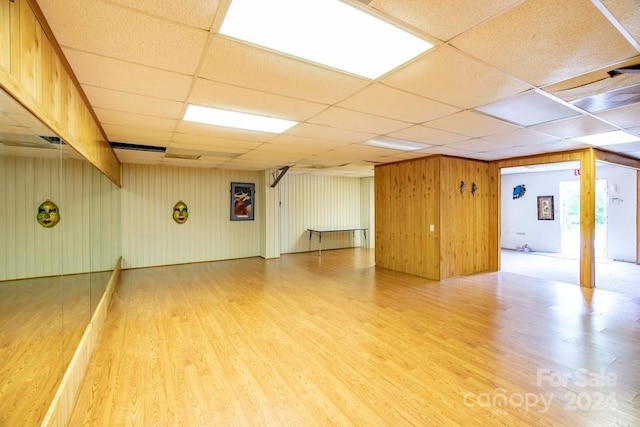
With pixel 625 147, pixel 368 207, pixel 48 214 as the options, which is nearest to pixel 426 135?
pixel 625 147

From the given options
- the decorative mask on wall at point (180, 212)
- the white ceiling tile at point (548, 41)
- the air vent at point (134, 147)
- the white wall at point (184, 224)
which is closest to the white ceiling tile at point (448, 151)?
the white ceiling tile at point (548, 41)

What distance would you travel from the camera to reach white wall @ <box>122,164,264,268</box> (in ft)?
22.4

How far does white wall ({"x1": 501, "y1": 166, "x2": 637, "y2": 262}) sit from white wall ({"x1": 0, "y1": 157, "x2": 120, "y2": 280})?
36.2ft

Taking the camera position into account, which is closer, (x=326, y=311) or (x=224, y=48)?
(x=224, y=48)

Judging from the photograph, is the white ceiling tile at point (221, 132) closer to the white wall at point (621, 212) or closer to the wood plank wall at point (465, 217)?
the wood plank wall at point (465, 217)

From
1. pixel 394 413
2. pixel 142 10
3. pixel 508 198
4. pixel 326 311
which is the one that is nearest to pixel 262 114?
pixel 142 10

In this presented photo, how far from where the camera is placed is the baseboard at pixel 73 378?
1753 mm

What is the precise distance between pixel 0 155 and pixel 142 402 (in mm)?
1815

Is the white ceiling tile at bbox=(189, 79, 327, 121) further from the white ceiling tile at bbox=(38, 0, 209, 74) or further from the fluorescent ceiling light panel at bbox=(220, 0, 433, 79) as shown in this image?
the fluorescent ceiling light panel at bbox=(220, 0, 433, 79)

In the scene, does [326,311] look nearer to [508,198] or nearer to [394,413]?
[394,413]

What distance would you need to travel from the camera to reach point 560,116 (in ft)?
10.5

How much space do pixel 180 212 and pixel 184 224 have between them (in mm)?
323

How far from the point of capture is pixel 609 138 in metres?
4.37

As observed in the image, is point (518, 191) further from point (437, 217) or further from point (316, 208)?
point (316, 208)
